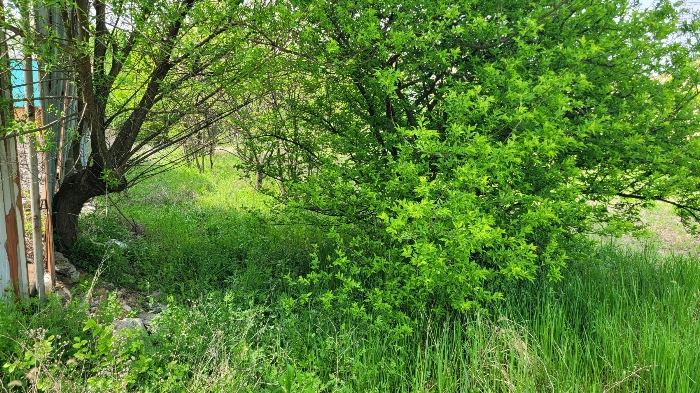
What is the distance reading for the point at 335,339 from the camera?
353cm

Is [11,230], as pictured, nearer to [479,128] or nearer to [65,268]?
[65,268]

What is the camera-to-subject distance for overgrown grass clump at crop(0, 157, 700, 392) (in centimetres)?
273

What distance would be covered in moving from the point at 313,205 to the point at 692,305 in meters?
3.25

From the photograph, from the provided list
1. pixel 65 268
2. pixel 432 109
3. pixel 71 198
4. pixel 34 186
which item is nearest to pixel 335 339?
pixel 432 109

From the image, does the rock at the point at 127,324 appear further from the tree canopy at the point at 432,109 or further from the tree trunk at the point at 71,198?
the tree trunk at the point at 71,198

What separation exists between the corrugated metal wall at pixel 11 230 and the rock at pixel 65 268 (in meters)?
0.85

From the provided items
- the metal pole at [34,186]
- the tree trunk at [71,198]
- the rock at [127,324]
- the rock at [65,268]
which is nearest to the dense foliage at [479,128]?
the rock at [127,324]

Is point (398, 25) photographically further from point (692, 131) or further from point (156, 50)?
point (692, 131)

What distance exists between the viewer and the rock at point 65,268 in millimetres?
4452

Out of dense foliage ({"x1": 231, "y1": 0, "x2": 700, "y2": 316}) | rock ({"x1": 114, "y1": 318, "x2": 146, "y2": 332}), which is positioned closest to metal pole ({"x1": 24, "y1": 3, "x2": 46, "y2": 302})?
rock ({"x1": 114, "y1": 318, "x2": 146, "y2": 332})

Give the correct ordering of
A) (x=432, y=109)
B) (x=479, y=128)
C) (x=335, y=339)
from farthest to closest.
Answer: (x=432, y=109) < (x=335, y=339) < (x=479, y=128)

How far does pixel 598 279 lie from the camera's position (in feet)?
14.6

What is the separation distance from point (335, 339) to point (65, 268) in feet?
9.27

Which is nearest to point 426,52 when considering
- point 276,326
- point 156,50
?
point 156,50
